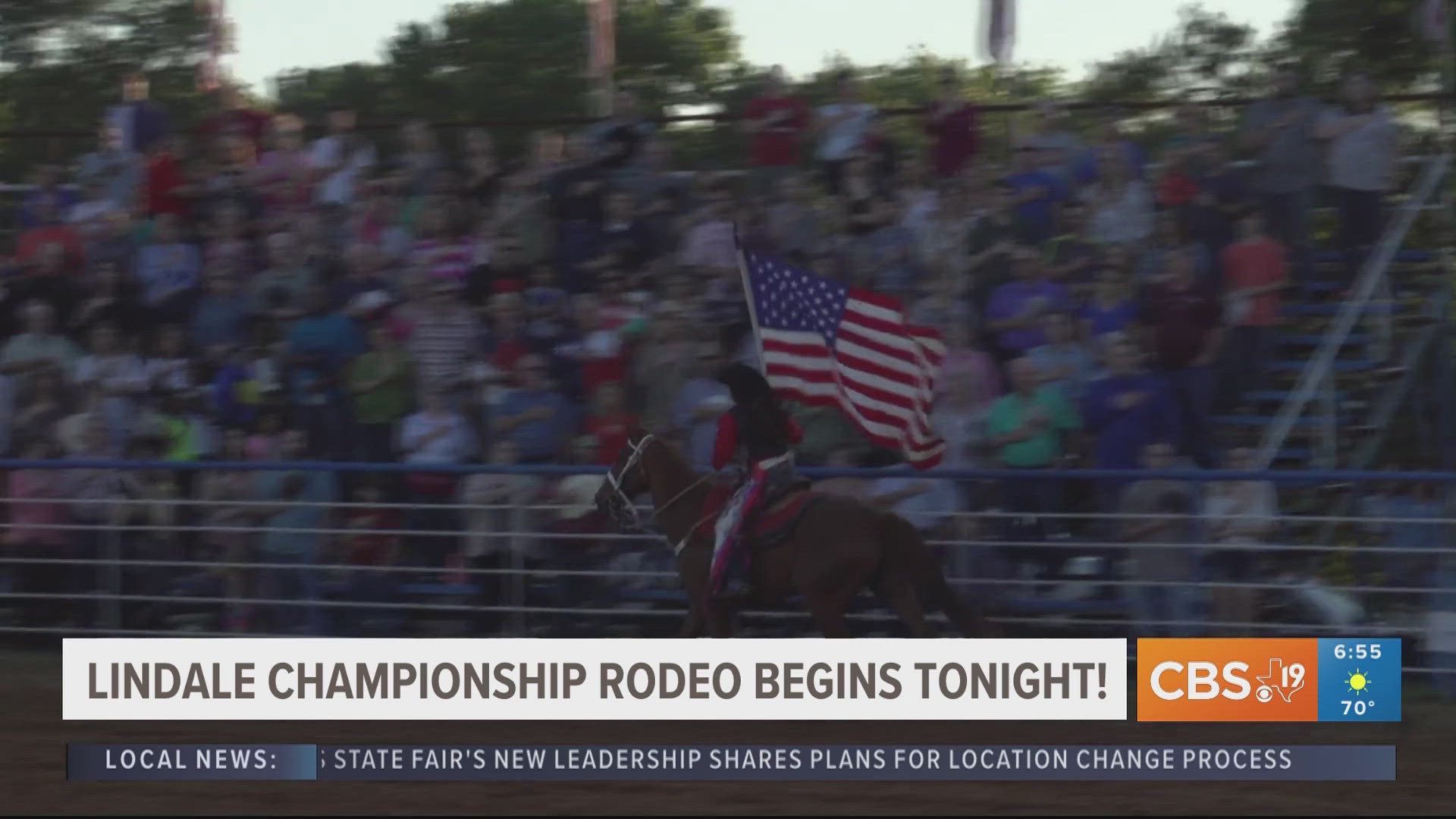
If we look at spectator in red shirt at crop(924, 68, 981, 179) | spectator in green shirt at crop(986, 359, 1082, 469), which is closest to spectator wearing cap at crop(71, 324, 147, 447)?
spectator in red shirt at crop(924, 68, 981, 179)

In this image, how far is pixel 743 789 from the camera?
9.37 meters

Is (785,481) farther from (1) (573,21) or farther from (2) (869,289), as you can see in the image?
(1) (573,21)

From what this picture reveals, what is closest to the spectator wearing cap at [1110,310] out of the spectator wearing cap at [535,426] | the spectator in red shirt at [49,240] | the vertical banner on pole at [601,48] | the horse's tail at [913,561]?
the horse's tail at [913,561]

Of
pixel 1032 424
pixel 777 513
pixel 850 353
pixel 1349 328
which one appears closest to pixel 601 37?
pixel 1349 328

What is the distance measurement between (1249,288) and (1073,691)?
319cm

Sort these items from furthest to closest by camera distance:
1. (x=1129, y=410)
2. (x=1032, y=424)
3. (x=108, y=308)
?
(x=108, y=308), (x=1032, y=424), (x=1129, y=410)

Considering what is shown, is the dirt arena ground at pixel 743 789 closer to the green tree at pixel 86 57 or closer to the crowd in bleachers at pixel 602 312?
the crowd in bleachers at pixel 602 312

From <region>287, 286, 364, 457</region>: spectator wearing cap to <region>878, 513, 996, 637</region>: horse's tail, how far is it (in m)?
4.12

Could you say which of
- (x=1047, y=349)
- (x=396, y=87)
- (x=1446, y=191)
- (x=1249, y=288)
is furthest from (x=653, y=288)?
(x=396, y=87)

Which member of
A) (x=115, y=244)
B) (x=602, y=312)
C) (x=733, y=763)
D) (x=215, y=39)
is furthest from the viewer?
(x=215, y=39)

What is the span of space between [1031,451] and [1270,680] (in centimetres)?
237

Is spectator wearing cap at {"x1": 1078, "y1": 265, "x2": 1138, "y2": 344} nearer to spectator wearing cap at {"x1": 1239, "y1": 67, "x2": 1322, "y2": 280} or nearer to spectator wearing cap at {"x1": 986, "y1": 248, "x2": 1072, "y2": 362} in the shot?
spectator wearing cap at {"x1": 986, "y1": 248, "x2": 1072, "y2": 362}

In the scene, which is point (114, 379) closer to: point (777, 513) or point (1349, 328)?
point (777, 513)

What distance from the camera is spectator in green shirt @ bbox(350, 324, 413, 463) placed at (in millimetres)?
14047
